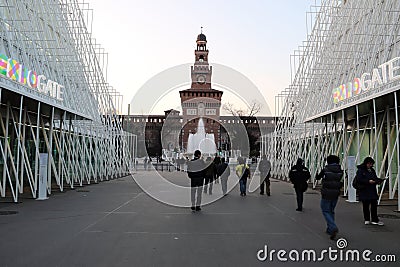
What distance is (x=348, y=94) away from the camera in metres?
20.1

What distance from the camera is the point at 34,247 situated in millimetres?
7973

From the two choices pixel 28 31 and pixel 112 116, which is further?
pixel 112 116

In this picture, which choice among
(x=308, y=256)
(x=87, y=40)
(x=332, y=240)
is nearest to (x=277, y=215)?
(x=332, y=240)

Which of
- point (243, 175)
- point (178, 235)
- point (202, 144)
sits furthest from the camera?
point (202, 144)

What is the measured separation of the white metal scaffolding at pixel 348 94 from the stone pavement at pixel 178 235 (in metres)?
4.78

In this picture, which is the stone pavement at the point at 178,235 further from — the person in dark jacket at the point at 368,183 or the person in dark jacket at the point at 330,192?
the person in dark jacket at the point at 368,183

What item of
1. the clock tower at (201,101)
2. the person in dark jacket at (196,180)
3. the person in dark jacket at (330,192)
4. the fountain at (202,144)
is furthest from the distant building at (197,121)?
the person in dark jacket at (330,192)

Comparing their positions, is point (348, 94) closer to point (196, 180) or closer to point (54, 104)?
point (196, 180)

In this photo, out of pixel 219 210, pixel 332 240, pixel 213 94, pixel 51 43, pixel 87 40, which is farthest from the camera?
pixel 213 94

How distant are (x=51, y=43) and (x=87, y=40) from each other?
5.49 meters

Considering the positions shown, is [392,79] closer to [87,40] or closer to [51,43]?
[51,43]

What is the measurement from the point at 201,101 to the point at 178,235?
92134 mm

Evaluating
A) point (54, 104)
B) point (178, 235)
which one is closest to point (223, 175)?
point (54, 104)

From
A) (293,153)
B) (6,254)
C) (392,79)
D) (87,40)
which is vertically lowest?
(6,254)
